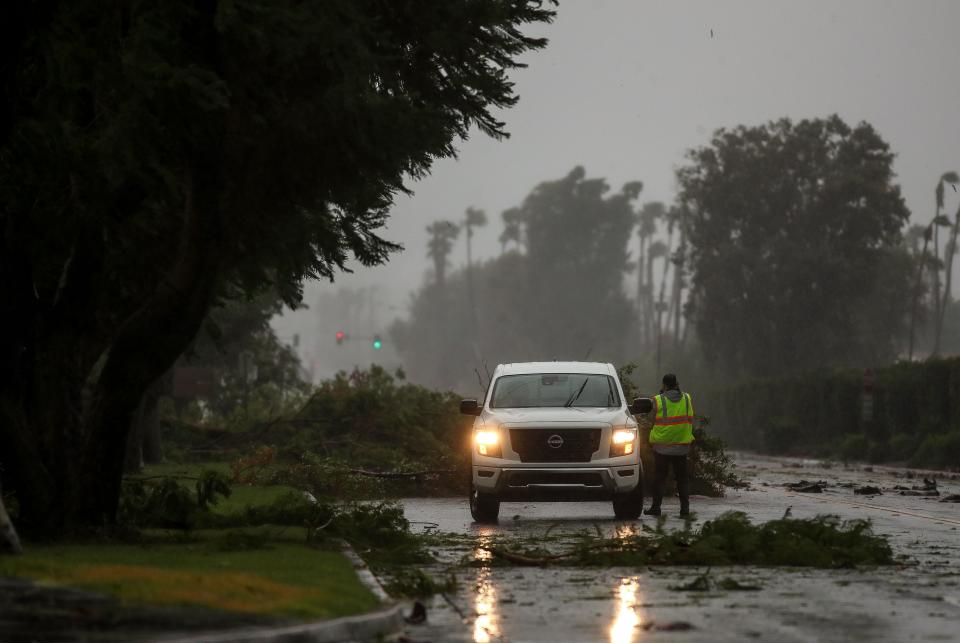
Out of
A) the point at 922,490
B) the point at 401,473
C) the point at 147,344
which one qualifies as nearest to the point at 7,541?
the point at 147,344

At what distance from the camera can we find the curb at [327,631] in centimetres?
955

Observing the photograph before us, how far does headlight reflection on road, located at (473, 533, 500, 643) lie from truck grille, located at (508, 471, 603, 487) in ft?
16.4

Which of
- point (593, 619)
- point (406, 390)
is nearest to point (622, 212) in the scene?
point (406, 390)

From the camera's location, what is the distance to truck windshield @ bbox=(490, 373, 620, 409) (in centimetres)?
2231

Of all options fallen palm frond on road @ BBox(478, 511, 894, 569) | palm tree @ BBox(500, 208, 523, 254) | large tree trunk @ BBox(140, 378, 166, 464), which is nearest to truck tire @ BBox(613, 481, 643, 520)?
fallen palm frond on road @ BBox(478, 511, 894, 569)

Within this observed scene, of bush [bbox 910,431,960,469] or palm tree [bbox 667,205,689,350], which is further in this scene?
palm tree [bbox 667,205,689,350]

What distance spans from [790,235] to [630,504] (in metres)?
59.8

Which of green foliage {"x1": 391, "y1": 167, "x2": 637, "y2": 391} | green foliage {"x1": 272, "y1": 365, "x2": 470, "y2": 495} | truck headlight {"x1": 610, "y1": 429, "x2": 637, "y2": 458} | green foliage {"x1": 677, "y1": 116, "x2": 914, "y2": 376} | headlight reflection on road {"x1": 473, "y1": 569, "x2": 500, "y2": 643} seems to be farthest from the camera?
green foliage {"x1": 391, "y1": 167, "x2": 637, "y2": 391}

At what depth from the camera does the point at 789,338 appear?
79688 millimetres

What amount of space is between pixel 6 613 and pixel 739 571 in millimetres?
6844

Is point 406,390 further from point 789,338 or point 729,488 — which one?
point 789,338

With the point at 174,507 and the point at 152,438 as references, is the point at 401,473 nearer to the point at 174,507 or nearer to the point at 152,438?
the point at 174,507

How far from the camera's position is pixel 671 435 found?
2275cm

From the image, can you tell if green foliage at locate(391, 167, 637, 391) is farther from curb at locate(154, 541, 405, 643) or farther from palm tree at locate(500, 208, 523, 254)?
curb at locate(154, 541, 405, 643)
